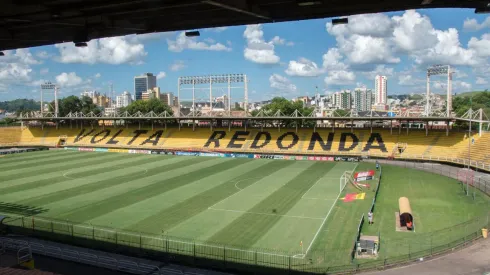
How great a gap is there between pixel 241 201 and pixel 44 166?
34.5 meters

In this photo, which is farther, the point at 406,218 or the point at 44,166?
the point at 44,166

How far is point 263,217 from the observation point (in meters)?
29.1

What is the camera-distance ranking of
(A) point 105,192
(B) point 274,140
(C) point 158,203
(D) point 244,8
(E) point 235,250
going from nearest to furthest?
1. (D) point 244,8
2. (E) point 235,250
3. (C) point 158,203
4. (A) point 105,192
5. (B) point 274,140

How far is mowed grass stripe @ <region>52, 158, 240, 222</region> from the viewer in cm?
3030

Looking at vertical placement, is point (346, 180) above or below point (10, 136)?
below

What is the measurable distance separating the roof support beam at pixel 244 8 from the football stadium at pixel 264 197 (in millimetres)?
13213

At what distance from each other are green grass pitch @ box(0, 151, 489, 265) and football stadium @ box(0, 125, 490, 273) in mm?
140

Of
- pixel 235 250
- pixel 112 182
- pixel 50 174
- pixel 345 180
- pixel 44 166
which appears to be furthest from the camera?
pixel 44 166

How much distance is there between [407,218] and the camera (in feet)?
88.0

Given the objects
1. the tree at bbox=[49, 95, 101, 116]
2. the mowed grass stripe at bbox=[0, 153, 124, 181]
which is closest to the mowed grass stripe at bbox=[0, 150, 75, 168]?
the mowed grass stripe at bbox=[0, 153, 124, 181]

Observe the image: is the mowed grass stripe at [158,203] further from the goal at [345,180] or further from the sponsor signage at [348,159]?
the sponsor signage at [348,159]

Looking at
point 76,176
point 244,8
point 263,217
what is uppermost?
point 244,8

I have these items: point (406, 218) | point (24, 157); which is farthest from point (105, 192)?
point (24, 157)

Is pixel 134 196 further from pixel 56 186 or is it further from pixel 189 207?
pixel 56 186
